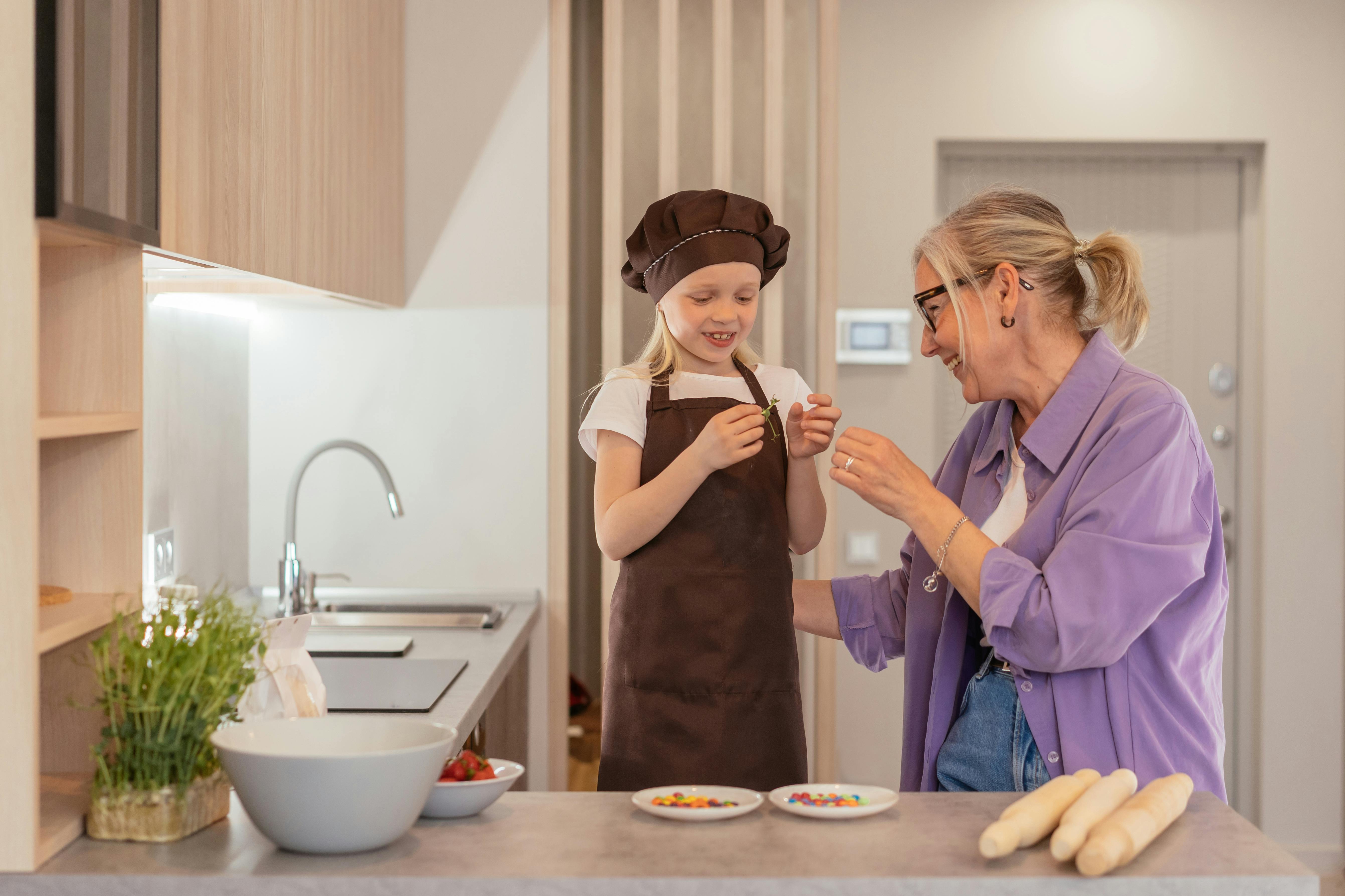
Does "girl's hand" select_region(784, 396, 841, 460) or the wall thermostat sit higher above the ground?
the wall thermostat

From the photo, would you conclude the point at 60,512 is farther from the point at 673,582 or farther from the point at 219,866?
the point at 673,582

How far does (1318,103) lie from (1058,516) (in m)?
2.72

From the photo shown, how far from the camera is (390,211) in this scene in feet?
8.23

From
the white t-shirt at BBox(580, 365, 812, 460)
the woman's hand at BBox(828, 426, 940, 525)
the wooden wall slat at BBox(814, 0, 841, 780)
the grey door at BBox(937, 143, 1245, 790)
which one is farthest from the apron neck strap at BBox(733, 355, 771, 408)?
the grey door at BBox(937, 143, 1245, 790)

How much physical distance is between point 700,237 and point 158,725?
3.62 feet

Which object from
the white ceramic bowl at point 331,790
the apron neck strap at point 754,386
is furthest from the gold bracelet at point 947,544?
the white ceramic bowl at point 331,790

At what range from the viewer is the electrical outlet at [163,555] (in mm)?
2119

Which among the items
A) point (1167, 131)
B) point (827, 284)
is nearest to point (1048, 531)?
point (827, 284)

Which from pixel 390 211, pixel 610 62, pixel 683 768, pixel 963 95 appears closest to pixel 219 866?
pixel 683 768

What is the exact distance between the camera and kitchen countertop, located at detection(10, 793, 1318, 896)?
933mm

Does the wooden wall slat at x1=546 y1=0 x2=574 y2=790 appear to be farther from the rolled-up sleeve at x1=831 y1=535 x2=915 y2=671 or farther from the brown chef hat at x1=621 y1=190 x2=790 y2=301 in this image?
the rolled-up sleeve at x1=831 y1=535 x2=915 y2=671

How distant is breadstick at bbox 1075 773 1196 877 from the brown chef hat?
3.38 ft

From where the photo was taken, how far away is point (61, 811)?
1032 millimetres

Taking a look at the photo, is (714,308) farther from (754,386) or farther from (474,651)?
(474,651)
